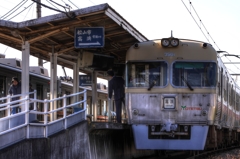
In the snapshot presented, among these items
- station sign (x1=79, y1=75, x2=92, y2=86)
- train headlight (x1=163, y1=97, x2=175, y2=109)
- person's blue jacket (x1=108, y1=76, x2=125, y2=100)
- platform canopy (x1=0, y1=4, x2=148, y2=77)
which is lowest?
train headlight (x1=163, y1=97, x2=175, y2=109)

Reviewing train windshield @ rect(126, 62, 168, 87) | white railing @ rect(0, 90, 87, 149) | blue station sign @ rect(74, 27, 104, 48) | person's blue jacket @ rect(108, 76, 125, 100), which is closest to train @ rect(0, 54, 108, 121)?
person's blue jacket @ rect(108, 76, 125, 100)

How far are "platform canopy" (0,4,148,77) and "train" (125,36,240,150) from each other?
1.10 meters

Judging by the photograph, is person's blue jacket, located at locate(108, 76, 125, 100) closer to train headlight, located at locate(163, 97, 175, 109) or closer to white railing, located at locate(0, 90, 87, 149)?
train headlight, located at locate(163, 97, 175, 109)

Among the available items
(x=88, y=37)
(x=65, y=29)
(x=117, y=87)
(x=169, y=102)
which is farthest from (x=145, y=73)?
(x=65, y=29)

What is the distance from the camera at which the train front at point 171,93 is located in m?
12.2

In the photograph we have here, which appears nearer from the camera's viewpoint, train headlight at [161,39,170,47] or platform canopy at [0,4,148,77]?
platform canopy at [0,4,148,77]

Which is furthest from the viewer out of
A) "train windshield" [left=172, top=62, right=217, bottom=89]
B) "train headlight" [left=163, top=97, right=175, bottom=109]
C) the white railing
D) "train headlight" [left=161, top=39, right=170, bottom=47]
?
"train headlight" [left=161, top=39, right=170, bottom=47]

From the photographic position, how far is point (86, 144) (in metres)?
11.3

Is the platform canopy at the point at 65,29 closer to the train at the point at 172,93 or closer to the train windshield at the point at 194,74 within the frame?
the train at the point at 172,93

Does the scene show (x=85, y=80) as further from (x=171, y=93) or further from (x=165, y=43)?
(x=171, y=93)

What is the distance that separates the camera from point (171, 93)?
12.5m

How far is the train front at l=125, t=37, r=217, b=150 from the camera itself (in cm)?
1225

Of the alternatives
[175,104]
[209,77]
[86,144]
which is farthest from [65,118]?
[209,77]

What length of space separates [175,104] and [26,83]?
12.5 ft
